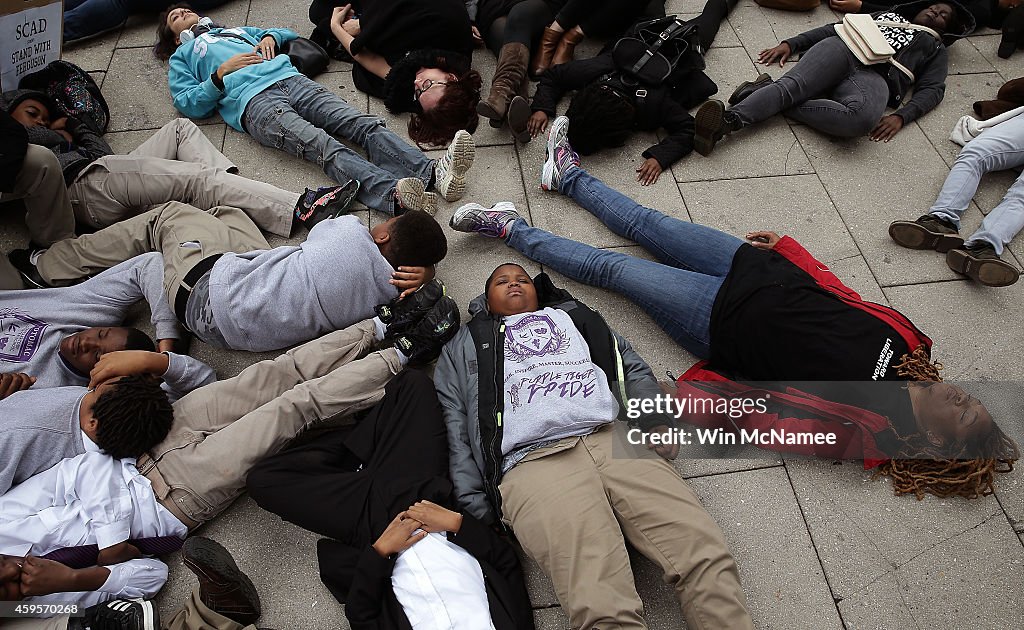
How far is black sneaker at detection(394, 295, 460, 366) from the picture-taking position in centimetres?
281

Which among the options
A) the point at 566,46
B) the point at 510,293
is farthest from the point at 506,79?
the point at 510,293

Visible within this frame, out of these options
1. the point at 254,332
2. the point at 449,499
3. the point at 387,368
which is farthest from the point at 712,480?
the point at 254,332

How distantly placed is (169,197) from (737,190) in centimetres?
287

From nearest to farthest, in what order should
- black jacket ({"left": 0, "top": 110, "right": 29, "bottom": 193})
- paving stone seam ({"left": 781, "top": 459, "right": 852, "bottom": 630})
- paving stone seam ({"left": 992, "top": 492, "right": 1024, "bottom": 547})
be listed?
paving stone seam ({"left": 781, "top": 459, "right": 852, "bottom": 630})
paving stone seam ({"left": 992, "top": 492, "right": 1024, "bottom": 547})
black jacket ({"left": 0, "top": 110, "right": 29, "bottom": 193})

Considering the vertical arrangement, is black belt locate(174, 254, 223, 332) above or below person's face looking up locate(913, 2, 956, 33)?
below

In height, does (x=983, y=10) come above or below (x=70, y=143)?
above

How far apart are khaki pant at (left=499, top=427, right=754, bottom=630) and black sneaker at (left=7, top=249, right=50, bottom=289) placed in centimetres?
233

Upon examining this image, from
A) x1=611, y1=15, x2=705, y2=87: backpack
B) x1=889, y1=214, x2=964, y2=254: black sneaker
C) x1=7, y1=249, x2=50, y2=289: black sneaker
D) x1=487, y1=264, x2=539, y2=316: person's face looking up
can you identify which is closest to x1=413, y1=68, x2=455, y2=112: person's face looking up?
x1=611, y1=15, x2=705, y2=87: backpack

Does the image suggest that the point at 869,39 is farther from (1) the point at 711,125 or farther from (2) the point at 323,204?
(2) the point at 323,204

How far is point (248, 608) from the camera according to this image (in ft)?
7.52

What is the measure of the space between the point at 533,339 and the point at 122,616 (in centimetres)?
169

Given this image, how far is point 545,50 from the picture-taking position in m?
3.96

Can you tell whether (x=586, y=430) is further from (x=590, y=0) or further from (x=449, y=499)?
(x=590, y=0)

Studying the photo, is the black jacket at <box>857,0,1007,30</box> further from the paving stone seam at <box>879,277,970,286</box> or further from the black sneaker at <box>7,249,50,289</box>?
the black sneaker at <box>7,249,50,289</box>
